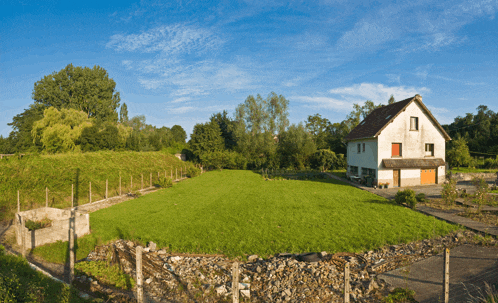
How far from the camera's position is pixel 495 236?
10969 mm

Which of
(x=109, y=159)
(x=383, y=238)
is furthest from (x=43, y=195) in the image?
(x=383, y=238)

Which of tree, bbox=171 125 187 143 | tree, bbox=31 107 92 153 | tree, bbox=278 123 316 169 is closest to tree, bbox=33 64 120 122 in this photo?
tree, bbox=31 107 92 153

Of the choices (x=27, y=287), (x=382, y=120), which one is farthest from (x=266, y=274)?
(x=382, y=120)

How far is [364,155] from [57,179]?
96.9 feet

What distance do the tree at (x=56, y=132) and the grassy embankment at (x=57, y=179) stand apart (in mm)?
8657

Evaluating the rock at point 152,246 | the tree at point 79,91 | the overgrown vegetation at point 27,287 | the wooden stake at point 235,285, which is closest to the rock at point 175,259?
the rock at point 152,246

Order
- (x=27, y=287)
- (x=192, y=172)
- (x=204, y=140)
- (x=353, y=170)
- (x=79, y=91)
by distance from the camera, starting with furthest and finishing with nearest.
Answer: (x=79, y=91) < (x=204, y=140) < (x=192, y=172) < (x=353, y=170) < (x=27, y=287)

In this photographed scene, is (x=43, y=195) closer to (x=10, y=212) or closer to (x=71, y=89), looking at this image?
(x=10, y=212)

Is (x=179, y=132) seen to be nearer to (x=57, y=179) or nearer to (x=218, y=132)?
(x=218, y=132)

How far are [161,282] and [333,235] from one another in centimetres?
752

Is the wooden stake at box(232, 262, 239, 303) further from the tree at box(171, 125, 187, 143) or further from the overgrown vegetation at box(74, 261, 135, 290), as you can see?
the tree at box(171, 125, 187, 143)

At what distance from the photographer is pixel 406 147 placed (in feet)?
84.7

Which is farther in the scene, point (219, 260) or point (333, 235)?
point (333, 235)

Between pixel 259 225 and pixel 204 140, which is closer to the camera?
pixel 259 225
